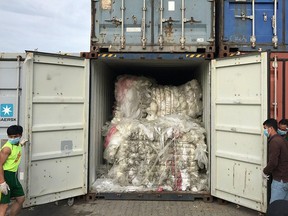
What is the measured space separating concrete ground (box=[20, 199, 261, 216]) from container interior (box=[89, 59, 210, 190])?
0.48m

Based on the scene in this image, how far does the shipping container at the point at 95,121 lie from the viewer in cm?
424

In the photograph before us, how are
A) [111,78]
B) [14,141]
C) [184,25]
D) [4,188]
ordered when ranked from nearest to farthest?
[4,188]
[14,141]
[184,25]
[111,78]

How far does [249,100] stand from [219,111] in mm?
592

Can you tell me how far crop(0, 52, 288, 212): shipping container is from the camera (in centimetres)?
424

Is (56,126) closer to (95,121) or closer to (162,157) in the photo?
(95,121)

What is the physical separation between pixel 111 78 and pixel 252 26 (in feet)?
10.4

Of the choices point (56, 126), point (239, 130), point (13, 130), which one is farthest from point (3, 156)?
point (239, 130)

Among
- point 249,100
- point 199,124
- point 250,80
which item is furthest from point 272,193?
point 199,124

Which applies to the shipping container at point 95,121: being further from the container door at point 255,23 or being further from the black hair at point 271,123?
the container door at point 255,23

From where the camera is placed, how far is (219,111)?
478 cm

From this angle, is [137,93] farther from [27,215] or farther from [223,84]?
[27,215]

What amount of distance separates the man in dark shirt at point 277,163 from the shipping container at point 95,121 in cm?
31

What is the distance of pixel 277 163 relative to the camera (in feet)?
12.1

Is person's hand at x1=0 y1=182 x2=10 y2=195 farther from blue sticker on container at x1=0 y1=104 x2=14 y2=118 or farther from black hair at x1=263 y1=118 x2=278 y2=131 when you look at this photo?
black hair at x1=263 y1=118 x2=278 y2=131
